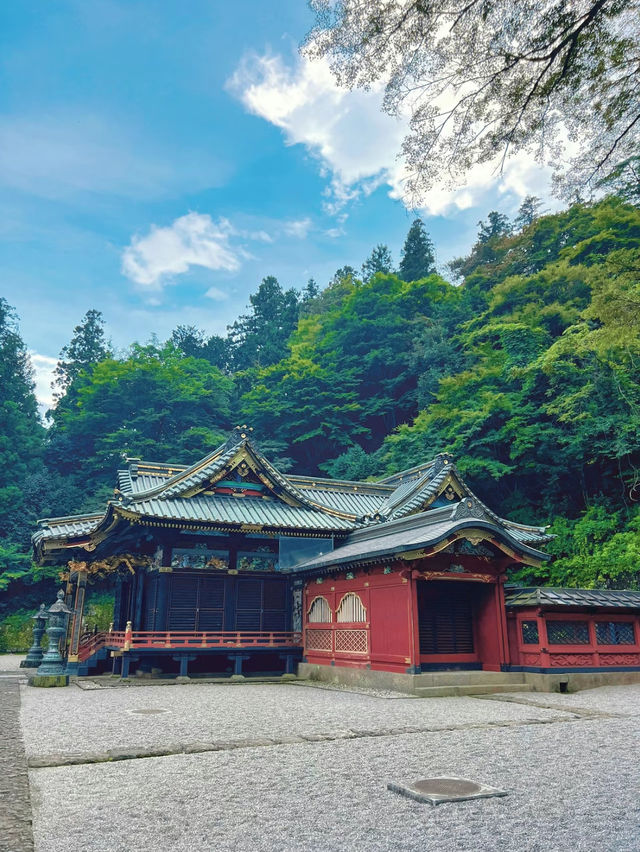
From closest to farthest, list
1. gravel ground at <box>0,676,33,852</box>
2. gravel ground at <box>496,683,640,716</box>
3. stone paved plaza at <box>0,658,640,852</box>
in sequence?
gravel ground at <box>0,676,33,852</box>, stone paved plaza at <box>0,658,640,852</box>, gravel ground at <box>496,683,640,716</box>

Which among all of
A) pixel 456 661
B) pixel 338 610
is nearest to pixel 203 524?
pixel 338 610

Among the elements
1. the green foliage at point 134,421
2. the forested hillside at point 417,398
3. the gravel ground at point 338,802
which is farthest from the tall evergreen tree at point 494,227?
the gravel ground at point 338,802

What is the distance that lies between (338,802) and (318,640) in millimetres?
13297

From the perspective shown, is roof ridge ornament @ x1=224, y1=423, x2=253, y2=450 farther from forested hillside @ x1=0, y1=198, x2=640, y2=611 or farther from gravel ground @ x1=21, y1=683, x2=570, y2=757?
forested hillside @ x1=0, y1=198, x2=640, y2=611

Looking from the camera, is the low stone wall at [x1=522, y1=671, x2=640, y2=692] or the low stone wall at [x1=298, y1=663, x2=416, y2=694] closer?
the low stone wall at [x1=298, y1=663, x2=416, y2=694]

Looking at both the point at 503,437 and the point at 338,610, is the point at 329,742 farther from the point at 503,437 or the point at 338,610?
the point at 503,437

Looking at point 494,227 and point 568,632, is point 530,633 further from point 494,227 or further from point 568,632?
point 494,227

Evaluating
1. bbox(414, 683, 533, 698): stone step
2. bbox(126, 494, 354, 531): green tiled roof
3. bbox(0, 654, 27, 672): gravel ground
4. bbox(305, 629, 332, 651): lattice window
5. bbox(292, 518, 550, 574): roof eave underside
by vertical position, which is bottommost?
bbox(0, 654, 27, 672): gravel ground

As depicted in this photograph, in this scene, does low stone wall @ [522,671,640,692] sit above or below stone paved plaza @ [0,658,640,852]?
below

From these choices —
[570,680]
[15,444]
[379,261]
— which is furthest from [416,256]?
[570,680]

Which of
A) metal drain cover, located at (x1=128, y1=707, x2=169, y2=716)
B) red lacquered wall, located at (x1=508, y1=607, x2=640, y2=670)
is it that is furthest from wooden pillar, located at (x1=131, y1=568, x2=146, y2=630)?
red lacquered wall, located at (x1=508, y1=607, x2=640, y2=670)

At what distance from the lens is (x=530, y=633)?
1482 centimetres

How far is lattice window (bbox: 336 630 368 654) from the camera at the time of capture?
15.6 meters

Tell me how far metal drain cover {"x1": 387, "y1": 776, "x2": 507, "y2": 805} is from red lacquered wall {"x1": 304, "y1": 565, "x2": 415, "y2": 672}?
27.7 feet
